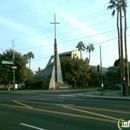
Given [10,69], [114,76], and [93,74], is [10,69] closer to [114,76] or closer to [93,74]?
[114,76]

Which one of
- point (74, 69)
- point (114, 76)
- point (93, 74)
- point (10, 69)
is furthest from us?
point (93, 74)

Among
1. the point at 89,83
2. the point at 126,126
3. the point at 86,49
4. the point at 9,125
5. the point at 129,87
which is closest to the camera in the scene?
the point at 126,126

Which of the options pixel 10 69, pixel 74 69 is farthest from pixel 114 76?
pixel 10 69

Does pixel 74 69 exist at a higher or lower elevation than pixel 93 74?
higher

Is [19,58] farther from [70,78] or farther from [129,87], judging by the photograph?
[129,87]

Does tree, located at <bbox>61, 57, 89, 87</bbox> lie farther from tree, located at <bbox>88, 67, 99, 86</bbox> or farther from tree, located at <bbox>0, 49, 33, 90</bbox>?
tree, located at <bbox>0, 49, 33, 90</bbox>

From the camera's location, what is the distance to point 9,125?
9836 mm

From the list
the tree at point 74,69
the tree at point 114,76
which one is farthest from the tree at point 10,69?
the tree at point 114,76

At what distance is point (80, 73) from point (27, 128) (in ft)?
212

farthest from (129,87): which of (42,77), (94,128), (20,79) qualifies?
(42,77)

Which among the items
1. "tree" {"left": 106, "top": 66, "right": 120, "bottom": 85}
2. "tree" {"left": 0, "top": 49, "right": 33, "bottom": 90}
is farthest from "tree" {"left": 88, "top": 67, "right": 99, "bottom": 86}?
"tree" {"left": 0, "top": 49, "right": 33, "bottom": 90}

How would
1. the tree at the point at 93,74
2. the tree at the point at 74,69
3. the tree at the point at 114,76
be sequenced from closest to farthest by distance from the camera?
the tree at the point at 114,76
the tree at the point at 74,69
the tree at the point at 93,74

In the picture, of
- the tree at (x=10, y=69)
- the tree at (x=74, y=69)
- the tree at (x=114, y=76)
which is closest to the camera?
the tree at (x=10, y=69)

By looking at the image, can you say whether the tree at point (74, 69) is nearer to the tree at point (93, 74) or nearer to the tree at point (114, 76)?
the tree at point (93, 74)
